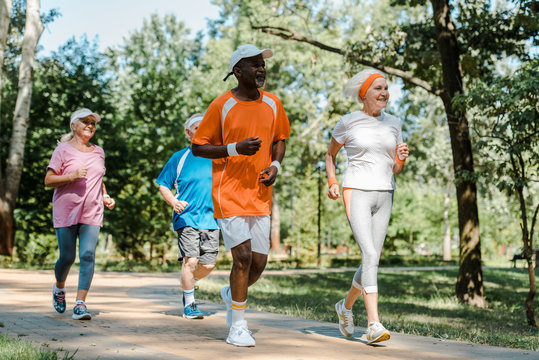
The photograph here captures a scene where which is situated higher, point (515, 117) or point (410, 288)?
point (515, 117)

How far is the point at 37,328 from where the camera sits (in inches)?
213

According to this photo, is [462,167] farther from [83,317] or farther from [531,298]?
[83,317]

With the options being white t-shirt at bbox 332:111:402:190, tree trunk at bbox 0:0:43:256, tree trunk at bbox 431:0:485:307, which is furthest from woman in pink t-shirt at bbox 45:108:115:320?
tree trunk at bbox 0:0:43:256

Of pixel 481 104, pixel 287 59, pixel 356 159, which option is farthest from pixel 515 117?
pixel 287 59

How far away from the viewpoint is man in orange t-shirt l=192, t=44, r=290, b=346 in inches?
197

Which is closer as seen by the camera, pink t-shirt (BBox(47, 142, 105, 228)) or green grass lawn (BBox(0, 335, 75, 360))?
green grass lawn (BBox(0, 335, 75, 360))

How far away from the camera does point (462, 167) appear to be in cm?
1276

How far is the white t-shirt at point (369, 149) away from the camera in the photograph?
5.38 m

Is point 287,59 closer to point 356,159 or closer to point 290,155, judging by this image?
point 290,155

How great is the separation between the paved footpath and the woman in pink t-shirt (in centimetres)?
47

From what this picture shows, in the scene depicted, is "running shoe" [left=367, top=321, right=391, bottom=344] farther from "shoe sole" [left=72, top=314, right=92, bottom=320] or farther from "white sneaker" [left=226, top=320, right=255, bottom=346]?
"shoe sole" [left=72, top=314, right=92, bottom=320]

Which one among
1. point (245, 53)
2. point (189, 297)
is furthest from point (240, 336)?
point (245, 53)

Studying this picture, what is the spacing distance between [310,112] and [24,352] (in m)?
39.2

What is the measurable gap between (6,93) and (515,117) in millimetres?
21315
